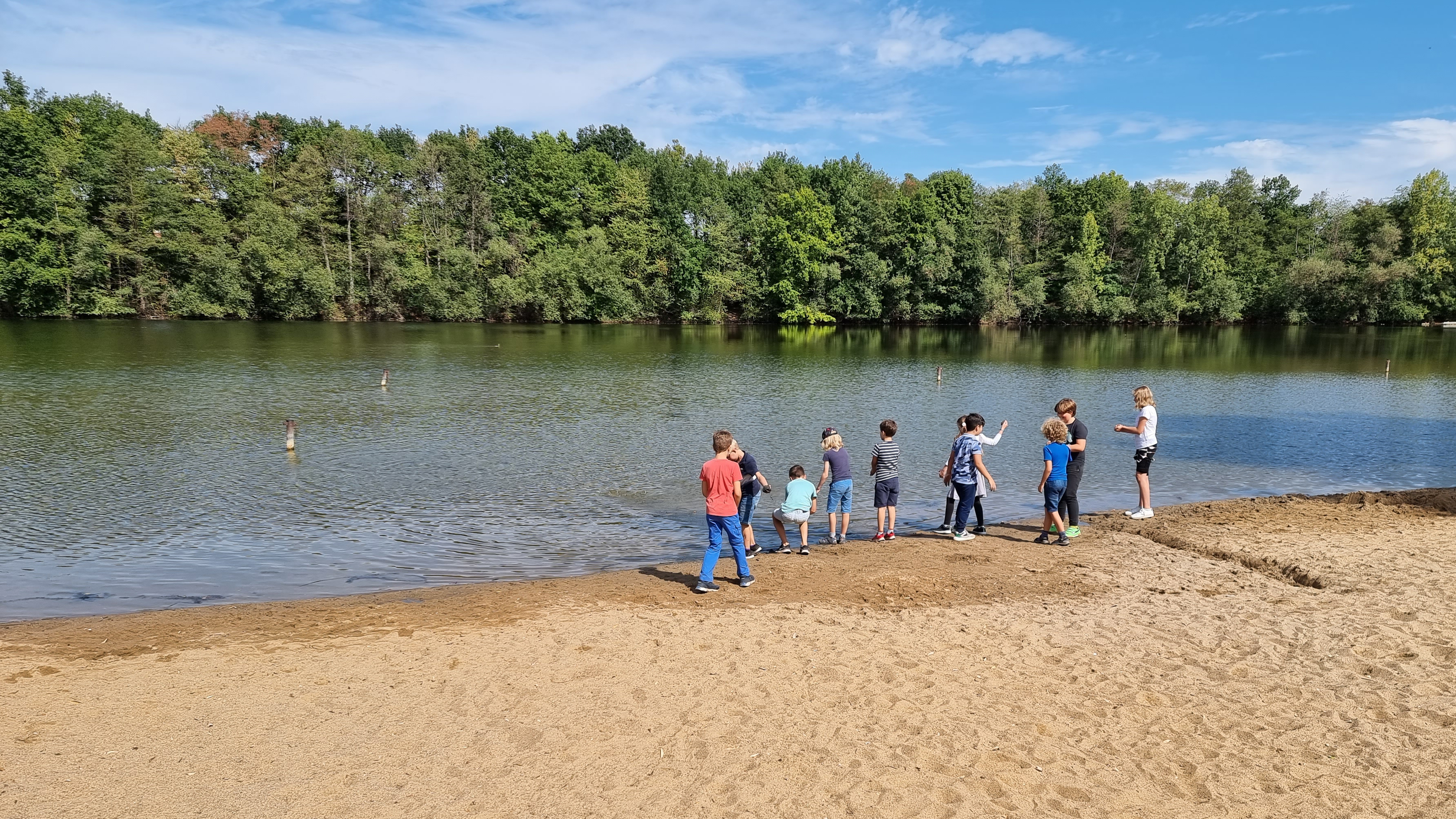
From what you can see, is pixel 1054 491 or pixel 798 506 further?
pixel 1054 491

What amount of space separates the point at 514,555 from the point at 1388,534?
13051mm

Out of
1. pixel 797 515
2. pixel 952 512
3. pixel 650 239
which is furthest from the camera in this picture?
pixel 650 239

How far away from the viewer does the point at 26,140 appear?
6475 centimetres

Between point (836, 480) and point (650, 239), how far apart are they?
73.1 meters

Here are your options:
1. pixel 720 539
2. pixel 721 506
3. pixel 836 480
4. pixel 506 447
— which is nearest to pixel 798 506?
pixel 836 480

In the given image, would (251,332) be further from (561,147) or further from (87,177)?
(561,147)

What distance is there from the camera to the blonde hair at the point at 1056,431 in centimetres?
1102

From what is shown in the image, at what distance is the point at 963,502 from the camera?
11750 millimetres

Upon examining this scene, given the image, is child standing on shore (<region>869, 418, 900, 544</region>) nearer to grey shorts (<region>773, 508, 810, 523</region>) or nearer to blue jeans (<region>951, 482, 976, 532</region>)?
blue jeans (<region>951, 482, 976, 532</region>)

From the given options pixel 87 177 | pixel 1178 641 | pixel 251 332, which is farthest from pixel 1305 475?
pixel 87 177

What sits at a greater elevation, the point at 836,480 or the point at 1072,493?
the point at 836,480

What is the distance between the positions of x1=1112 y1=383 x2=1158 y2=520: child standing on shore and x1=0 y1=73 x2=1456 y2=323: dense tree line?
65.6m

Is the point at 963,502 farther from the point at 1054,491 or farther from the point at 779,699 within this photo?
the point at 779,699

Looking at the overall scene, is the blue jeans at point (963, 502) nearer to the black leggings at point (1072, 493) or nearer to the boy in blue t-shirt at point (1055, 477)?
the boy in blue t-shirt at point (1055, 477)
